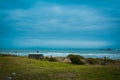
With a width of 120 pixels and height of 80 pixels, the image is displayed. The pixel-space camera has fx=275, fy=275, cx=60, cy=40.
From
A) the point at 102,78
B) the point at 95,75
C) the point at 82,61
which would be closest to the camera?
the point at 102,78

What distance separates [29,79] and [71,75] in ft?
14.6

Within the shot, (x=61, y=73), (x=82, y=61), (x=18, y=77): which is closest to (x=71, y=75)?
(x=61, y=73)

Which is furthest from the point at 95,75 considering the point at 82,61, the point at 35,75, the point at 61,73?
the point at 82,61

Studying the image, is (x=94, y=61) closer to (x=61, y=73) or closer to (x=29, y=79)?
(x=61, y=73)

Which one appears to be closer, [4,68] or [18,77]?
[18,77]

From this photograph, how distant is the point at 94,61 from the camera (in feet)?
184

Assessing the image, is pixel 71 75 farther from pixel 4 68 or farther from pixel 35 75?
pixel 4 68

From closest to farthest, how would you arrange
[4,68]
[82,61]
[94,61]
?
[4,68] < [82,61] < [94,61]

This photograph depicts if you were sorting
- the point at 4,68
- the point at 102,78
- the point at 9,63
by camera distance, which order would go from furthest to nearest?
1. the point at 9,63
2. the point at 4,68
3. the point at 102,78

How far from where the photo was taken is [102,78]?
26.2m

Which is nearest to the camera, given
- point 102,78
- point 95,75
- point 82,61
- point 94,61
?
point 102,78

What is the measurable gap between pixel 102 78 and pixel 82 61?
2358 centimetres

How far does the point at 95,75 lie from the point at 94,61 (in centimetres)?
2823

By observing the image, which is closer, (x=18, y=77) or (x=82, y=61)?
(x=18, y=77)
